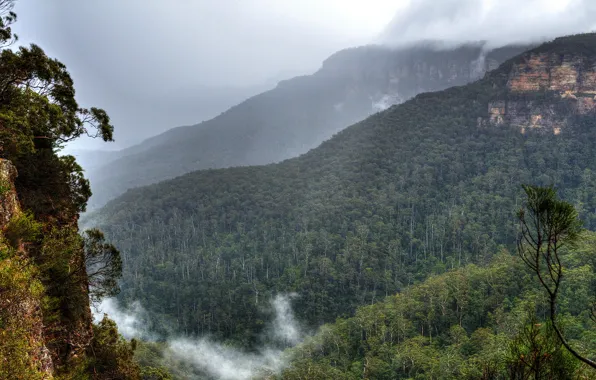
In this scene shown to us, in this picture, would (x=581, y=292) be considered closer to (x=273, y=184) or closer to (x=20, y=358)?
(x=20, y=358)

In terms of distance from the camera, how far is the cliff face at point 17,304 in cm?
529

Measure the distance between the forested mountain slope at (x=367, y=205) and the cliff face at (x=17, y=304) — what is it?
43964 millimetres

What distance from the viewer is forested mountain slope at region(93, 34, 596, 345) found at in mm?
Answer: 52969

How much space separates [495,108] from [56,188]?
94.6 meters

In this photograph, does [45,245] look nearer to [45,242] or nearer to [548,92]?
[45,242]

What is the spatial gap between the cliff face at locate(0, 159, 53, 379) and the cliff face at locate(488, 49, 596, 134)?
309 ft

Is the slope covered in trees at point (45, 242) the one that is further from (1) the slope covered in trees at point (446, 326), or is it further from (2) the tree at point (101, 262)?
(1) the slope covered in trees at point (446, 326)

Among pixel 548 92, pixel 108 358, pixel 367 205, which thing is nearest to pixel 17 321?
pixel 108 358

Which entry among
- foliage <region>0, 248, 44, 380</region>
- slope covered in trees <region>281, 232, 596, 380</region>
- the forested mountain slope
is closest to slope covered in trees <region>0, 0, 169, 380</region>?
foliage <region>0, 248, 44, 380</region>

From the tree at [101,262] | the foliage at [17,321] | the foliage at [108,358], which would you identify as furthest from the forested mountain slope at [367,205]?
the foliage at [17,321]

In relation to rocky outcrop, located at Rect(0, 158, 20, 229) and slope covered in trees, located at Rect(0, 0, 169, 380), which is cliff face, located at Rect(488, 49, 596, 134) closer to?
slope covered in trees, located at Rect(0, 0, 169, 380)

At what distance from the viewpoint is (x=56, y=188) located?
408 inches

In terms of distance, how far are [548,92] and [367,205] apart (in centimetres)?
5181

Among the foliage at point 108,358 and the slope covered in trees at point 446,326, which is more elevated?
the foliage at point 108,358
